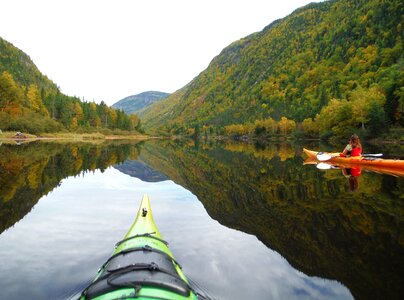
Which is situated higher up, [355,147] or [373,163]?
[355,147]

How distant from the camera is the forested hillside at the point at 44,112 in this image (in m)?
69.2

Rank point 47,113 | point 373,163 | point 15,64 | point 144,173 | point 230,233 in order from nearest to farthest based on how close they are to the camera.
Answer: point 230,233
point 373,163
point 144,173
point 47,113
point 15,64

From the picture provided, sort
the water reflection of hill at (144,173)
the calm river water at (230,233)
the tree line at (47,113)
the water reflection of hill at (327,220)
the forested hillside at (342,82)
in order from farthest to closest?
1. the tree line at (47,113)
2. the forested hillside at (342,82)
3. the water reflection of hill at (144,173)
4. the water reflection of hill at (327,220)
5. the calm river water at (230,233)

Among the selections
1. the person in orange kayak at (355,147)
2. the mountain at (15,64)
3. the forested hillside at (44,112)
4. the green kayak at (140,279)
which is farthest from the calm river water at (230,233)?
the mountain at (15,64)

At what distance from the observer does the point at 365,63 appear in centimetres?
11794

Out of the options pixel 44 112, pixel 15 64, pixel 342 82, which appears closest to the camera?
pixel 44 112

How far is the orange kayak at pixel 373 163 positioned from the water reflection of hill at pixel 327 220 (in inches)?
47.6

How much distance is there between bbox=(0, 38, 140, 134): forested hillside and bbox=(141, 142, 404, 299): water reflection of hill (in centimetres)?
6209

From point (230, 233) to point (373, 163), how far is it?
16.0m

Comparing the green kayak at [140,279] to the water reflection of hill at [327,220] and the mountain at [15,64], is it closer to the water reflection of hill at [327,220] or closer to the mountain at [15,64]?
the water reflection of hill at [327,220]

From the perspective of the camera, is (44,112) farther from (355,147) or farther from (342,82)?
(342,82)

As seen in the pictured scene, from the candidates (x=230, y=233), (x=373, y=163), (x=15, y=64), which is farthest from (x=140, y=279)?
(x=15, y=64)

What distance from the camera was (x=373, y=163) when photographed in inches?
869

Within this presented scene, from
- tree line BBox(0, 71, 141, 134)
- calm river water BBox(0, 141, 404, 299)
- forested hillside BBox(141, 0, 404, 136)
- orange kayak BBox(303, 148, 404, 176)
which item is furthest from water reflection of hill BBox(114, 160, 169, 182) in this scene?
tree line BBox(0, 71, 141, 134)
